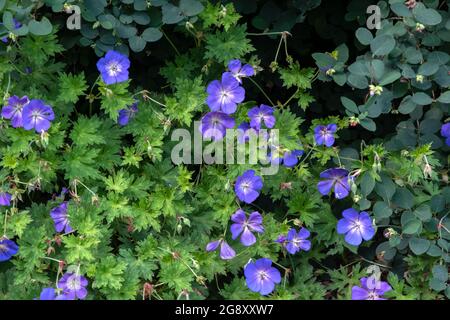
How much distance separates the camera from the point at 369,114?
240 cm

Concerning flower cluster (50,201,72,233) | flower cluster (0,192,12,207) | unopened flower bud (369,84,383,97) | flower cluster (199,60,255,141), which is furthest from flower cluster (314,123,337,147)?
flower cluster (0,192,12,207)

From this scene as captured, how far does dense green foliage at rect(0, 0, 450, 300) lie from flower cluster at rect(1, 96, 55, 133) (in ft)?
0.17

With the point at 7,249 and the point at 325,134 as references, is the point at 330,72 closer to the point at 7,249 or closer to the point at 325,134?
the point at 325,134

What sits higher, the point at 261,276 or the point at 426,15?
the point at 426,15

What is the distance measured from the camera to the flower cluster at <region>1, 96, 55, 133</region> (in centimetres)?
229

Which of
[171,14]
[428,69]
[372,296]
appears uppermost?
[171,14]

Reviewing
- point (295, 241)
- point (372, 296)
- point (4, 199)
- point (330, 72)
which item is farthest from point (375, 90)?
point (4, 199)

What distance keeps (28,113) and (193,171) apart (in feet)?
2.00

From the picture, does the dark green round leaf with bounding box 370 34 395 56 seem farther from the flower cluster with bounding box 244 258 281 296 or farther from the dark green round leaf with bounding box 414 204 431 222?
the flower cluster with bounding box 244 258 281 296

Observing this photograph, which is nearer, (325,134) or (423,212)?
(423,212)

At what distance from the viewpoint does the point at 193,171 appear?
2.43m

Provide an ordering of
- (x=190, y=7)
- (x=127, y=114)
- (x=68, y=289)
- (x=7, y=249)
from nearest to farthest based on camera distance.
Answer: (x=68, y=289) → (x=7, y=249) → (x=190, y=7) → (x=127, y=114)
